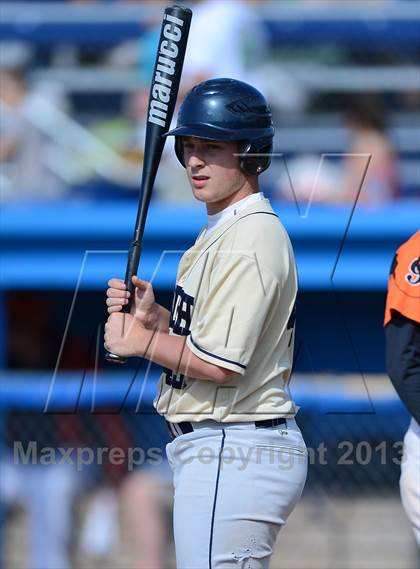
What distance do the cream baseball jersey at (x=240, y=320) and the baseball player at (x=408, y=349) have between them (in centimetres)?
43

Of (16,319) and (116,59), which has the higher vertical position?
(116,59)

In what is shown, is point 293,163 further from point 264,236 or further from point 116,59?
point 264,236

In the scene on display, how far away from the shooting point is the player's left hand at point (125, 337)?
2.58 meters

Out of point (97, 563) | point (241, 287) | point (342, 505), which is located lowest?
point (97, 563)

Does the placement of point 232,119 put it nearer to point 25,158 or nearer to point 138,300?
point 138,300

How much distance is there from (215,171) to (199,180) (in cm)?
5

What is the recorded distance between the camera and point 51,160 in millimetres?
5430

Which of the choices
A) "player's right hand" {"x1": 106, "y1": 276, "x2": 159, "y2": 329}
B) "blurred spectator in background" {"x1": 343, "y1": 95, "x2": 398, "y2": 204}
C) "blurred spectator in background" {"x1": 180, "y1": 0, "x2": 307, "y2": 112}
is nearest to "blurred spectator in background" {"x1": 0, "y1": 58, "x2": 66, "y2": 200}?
"blurred spectator in background" {"x1": 180, "y1": 0, "x2": 307, "y2": 112}

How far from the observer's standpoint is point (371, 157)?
5129 millimetres

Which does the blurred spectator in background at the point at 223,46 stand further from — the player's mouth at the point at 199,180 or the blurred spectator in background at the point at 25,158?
the player's mouth at the point at 199,180

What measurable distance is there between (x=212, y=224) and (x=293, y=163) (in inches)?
115

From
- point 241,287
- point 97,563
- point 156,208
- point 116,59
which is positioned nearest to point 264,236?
point 241,287

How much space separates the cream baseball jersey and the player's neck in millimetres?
46

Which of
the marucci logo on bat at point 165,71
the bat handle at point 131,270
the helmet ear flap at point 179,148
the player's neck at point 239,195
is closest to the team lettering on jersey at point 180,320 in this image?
the bat handle at point 131,270
